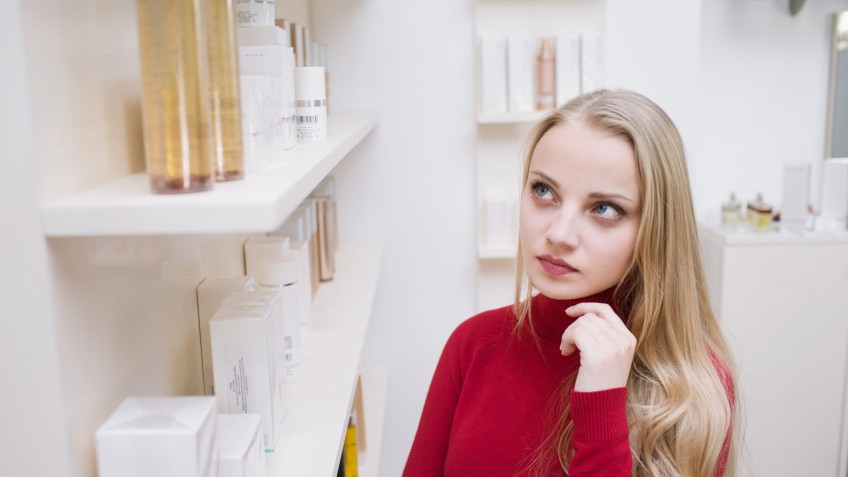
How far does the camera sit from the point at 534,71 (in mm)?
2230

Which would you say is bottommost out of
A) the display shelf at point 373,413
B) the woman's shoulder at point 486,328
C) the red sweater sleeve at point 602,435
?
the display shelf at point 373,413

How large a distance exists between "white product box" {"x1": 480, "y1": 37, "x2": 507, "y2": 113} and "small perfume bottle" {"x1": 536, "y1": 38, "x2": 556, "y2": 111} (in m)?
0.11

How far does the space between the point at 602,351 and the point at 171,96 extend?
0.69 m

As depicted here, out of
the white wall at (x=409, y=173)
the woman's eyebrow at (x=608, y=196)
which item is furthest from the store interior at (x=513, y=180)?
the woman's eyebrow at (x=608, y=196)

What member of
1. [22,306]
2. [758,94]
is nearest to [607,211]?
[22,306]

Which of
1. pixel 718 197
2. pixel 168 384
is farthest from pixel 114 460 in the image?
pixel 718 197

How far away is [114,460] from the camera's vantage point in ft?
2.27

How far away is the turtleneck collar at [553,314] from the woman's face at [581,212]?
112mm

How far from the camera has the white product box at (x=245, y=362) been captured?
875 millimetres

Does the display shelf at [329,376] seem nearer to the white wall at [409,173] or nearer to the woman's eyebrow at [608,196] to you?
the white wall at [409,173]

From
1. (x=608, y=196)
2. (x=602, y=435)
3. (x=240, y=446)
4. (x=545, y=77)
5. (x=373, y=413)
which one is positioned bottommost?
(x=373, y=413)

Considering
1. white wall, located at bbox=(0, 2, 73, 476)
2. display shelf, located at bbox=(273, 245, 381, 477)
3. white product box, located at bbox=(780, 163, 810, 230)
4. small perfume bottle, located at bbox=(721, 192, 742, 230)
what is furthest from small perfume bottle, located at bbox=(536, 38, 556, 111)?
white wall, located at bbox=(0, 2, 73, 476)

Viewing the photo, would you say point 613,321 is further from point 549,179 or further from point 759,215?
point 759,215

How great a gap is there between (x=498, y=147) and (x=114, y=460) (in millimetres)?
1787
